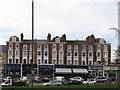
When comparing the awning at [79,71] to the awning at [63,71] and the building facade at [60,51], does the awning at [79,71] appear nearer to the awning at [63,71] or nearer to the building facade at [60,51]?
the awning at [63,71]

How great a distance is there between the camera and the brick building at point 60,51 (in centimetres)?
7019

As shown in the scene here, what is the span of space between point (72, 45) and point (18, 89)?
43.4 metres

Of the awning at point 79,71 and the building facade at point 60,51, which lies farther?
the building facade at point 60,51

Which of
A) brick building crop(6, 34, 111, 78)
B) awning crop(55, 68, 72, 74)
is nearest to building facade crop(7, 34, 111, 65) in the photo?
brick building crop(6, 34, 111, 78)

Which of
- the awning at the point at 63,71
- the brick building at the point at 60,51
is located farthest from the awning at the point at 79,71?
the brick building at the point at 60,51

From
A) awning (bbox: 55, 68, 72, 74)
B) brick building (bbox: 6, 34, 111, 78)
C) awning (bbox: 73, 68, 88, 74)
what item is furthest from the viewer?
brick building (bbox: 6, 34, 111, 78)

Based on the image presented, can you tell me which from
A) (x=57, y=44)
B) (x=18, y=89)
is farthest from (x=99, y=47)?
(x=18, y=89)

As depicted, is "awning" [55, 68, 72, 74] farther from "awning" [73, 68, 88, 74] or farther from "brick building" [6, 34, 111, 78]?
"brick building" [6, 34, 111, 78]

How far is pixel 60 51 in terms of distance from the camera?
71.2 m

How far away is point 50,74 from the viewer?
68.0 meters

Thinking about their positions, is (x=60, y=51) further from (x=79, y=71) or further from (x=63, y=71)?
(x=79, y=71)

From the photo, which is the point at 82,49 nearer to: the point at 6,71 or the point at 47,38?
the point at 47,38

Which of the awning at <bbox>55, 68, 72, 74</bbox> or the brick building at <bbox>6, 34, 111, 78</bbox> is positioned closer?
the awning at <bbox>55, 68, 72, 74</bbox>

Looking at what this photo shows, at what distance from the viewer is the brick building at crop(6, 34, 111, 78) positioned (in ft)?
230
